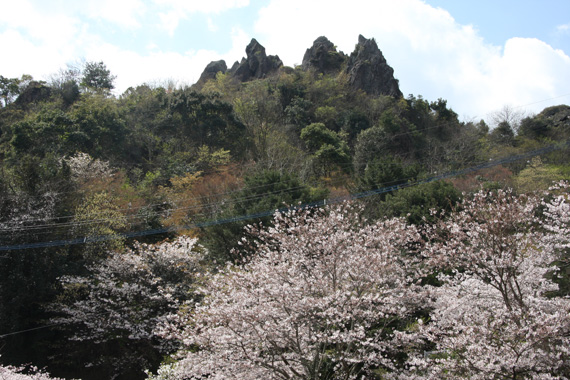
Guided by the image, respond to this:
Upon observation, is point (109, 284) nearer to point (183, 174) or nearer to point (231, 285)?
point (231, 285)

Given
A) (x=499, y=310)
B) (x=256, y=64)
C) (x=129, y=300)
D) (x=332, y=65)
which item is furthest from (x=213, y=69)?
(x=499, y=310)

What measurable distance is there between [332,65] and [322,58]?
1.24m

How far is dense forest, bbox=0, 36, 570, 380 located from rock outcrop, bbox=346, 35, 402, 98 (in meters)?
3.48

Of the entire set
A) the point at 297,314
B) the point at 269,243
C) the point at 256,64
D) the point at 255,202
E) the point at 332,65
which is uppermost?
the point at 256,64

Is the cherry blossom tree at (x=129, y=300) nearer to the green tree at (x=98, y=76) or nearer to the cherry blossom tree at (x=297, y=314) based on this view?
the cherry blossom tree at (x=297, y=314)

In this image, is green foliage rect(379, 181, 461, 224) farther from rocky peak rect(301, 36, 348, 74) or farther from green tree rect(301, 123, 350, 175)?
rocky peak rect(301, 36, 348, 74)

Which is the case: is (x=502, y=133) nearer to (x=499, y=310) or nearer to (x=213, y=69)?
(x=213, y=69)

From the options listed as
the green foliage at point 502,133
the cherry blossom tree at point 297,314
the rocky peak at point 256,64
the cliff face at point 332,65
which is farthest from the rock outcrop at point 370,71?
the cherry blossom tree at point 297,314

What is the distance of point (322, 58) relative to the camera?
42125mm

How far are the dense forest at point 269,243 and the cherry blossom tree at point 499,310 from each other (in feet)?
0.14

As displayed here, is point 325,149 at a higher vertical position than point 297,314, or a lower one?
higher

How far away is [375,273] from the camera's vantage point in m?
7.35

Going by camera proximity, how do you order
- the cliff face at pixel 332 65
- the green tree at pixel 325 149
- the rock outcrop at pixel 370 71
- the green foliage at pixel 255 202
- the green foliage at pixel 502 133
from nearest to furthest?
1. the green foliage at pixel 255 202
2. the green tree at pixel 325 149
3. the green foliage at pixel 502 133
4. the rock outcrop at pixel 370 71
5. the cliff face at pixel 332 65

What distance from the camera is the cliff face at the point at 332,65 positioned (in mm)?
38938
